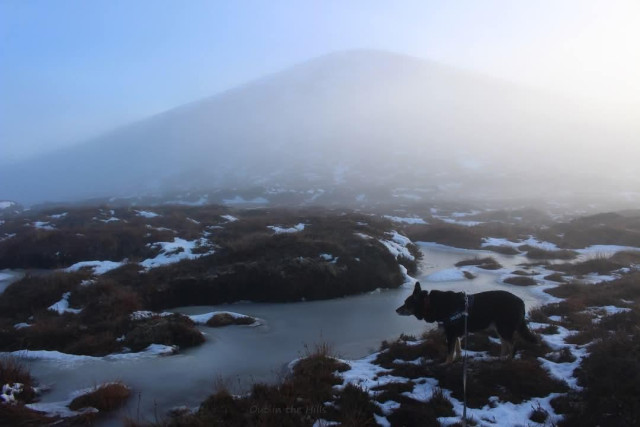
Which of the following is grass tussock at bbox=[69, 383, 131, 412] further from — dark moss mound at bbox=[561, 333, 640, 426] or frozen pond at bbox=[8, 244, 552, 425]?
dark moss mound at bbox=[561, 333, 640, 426]

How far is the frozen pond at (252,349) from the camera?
1017cm

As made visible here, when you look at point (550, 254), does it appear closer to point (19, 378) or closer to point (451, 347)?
point (451, 347)

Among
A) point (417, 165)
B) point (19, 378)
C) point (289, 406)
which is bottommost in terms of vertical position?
point (19, 378)

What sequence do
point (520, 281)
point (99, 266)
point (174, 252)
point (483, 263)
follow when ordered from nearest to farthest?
point (520, 281) < point (99, 266) < point (174, 252) < point (483, 263)

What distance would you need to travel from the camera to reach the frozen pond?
10172 mm

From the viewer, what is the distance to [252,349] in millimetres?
13617

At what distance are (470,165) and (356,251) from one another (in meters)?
130

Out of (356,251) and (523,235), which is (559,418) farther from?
(523,235)

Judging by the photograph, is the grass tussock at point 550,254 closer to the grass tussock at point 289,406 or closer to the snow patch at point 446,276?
the snow patch at point 446,276

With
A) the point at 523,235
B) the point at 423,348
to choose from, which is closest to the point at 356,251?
the point at 423,348

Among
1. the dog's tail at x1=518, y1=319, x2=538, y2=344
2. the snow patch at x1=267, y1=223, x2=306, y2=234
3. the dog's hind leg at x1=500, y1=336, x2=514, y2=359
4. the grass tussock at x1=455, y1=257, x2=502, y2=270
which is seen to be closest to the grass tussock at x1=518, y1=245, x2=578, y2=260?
the grass tussock at x1=455, y1=257, x2=502, y2=270

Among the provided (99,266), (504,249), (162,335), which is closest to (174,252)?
(99,266)

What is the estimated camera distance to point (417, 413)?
7582 millimetres

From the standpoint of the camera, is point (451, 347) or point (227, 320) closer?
point (451, 347)
